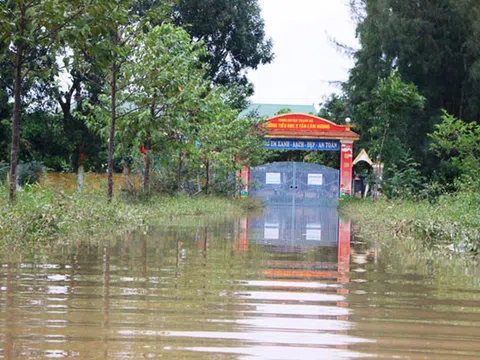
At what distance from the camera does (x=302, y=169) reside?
142 ft

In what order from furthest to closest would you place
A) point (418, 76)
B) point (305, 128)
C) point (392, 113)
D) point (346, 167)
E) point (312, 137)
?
1. point (346, 167)
2. point (305, 128)
3. point (312, 137)
4. point (418, 76)
5. point (392, 113)

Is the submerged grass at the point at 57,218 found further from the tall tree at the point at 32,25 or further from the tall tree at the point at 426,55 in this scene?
the tall tree at the point at 426,55

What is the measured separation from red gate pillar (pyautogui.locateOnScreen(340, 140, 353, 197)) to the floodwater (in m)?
29.2

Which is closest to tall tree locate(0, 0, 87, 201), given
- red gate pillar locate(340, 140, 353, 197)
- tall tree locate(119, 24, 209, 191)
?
tall tree locate(119, 24, 209, 191)

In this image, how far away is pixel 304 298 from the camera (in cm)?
728

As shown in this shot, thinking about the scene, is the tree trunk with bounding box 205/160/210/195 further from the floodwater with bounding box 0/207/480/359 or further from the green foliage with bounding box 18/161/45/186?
the floodwater with bounding box 0/207/480/359

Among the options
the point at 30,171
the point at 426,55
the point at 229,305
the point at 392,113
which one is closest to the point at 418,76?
the point at 426,55

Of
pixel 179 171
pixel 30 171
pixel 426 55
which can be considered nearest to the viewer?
pixel 179 171

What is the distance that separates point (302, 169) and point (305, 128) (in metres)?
3.29

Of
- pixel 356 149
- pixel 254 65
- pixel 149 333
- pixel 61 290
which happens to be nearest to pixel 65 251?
pixel 61 290

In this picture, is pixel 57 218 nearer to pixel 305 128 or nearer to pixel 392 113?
pixel 392 113

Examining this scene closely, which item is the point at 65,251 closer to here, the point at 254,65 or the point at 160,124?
the point at 160,124

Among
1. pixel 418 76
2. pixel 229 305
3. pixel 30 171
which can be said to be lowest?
pixel 229 305

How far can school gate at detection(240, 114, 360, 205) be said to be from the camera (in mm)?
40406
